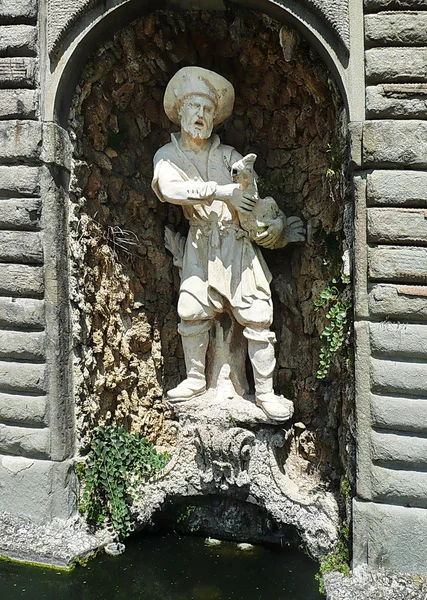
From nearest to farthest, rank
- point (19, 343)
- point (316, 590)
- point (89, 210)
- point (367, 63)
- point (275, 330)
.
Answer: point (367, 63) < point (316, 590) < point (19, 343) < point (89, 210) < point (275, 330)

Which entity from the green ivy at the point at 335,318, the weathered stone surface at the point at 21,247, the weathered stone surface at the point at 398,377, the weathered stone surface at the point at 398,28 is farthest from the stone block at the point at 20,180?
the weathered stone surface at the point at 398,377

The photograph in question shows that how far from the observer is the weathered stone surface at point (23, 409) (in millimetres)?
4355

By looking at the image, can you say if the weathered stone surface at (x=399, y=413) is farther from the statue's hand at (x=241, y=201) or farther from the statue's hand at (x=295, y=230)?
the statue's hand at (x=241, y=201)

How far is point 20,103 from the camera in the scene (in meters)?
4.20

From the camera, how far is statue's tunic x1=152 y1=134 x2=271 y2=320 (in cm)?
450

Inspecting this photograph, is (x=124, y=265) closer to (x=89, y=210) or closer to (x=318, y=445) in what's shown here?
(x=89, y=210)

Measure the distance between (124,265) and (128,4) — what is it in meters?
1.85

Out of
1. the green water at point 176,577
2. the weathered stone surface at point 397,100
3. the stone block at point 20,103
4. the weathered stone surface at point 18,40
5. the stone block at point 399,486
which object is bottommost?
the green water at point 176,577

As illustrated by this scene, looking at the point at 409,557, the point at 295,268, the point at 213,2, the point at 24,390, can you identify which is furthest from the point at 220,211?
the point at 409,557

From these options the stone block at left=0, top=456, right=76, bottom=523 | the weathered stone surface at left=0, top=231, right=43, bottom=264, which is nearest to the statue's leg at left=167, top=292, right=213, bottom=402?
the stone block at left=0, top=456, right=76, bottom=523

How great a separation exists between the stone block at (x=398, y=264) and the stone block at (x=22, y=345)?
2226mm

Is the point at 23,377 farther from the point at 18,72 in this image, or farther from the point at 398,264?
the point at 398,264

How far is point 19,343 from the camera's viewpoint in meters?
4.35

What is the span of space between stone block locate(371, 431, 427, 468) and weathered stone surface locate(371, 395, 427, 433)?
0.17 ft
